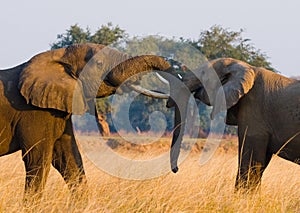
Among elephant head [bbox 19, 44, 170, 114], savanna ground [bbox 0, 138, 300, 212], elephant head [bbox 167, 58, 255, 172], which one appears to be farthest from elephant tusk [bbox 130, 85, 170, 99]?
savanna ground [bbox 0, 138, 300, 212]

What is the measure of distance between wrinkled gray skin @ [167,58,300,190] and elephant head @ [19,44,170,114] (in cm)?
90

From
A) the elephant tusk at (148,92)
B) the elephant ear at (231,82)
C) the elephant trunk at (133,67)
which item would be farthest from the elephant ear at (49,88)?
the elephant ear at (231,82)

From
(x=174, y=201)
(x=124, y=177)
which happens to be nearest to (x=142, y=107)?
(x=124, y=177)

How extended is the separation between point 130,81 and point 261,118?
5.54 feet

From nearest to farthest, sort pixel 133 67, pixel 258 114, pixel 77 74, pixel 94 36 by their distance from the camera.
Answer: pixel 133 67, pixel 77 74, pixel 258 114, pixel 94 36

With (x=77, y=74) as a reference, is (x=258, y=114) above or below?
below

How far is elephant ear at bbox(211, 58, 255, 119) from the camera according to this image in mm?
8281

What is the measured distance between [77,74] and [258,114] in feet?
7.23

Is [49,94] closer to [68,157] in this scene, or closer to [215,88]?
[68,157]

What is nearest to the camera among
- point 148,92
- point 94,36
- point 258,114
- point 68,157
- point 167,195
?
point 167,195

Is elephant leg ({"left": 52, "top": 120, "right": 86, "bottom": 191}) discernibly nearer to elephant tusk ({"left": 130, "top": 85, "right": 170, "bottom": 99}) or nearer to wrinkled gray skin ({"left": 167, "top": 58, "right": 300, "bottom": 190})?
elephant tusk ({"left": 130, "top": 85, "right": 170, "bottom": 99})

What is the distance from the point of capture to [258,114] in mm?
8375

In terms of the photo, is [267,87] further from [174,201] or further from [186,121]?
[174,201]

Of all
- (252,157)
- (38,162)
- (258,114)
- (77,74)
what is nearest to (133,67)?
(77,74)
